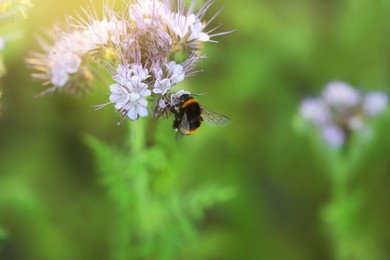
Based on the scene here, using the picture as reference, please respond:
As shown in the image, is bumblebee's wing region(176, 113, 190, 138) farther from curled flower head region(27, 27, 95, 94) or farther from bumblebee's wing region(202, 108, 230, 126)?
curled flower head region(27, 27, 95, 94)

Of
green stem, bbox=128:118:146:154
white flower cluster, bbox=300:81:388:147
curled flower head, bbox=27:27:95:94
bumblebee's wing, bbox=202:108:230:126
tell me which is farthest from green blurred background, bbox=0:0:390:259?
curled flower head, bbox=27:27:95:94

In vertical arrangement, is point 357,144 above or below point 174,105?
above

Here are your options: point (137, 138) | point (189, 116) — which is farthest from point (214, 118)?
point (137, 138)

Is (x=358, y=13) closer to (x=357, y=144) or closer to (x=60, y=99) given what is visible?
(x=357, y=144)

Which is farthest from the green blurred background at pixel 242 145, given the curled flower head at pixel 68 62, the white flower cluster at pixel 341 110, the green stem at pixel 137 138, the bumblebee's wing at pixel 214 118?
the curled flower head at pixel 68 62

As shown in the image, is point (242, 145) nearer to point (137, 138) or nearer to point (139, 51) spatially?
point (137, 138)

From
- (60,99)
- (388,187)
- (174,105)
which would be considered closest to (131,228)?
(174,105)
